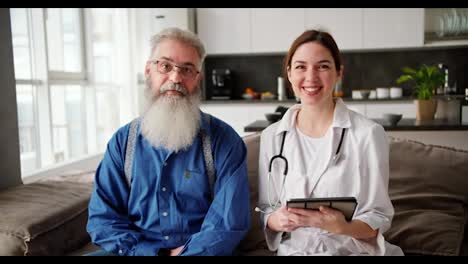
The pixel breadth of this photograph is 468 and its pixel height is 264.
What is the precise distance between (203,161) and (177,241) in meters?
0.30

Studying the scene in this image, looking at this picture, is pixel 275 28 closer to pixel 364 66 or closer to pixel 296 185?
pixel 364 66

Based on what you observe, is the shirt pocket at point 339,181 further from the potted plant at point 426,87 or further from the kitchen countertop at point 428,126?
the potted plant at point 426,87

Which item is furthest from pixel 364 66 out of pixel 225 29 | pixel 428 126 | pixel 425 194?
pixel 425 194

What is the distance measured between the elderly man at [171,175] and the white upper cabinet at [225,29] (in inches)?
165

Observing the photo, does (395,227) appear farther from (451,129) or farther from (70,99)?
(70,99)

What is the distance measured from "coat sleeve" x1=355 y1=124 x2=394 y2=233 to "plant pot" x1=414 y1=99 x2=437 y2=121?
2.59m

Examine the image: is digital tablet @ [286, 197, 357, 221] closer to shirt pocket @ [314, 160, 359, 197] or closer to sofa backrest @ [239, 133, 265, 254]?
shirt pocket @ [314, 160, 359, 197]

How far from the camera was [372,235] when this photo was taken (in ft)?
4.90

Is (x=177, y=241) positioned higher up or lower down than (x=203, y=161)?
lower down

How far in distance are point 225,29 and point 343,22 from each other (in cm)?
143

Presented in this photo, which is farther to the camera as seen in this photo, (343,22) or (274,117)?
(343,22)

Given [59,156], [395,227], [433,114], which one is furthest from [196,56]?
[59,156]

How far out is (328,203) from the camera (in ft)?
4.49

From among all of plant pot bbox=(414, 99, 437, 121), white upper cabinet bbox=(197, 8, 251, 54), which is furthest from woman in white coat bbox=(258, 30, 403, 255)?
white upper cabinet bbox=(197, 8, 251, 54)
